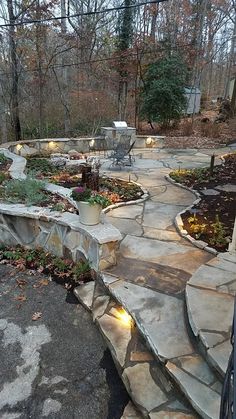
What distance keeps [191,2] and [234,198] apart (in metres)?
14.0

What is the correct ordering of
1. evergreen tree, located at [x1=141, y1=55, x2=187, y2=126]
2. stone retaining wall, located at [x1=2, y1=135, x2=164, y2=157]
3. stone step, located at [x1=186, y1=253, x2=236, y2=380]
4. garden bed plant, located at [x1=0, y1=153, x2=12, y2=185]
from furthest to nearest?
evergreen tree, located at [x1=141, y1=55, x2=187, y2=126], stone retaining wall, located at [x1=2, y1=135, x2=164, y2=157], garden bed plant, located at [x1=0, y1=153, x2=12, y2=185], stone step, located at [x1=186, y1=253, x2=236, y2=380]

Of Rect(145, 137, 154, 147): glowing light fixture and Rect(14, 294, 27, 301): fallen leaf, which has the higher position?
Rect(145, 137, 154, 147): glowing light fixture

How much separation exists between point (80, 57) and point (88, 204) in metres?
11.2

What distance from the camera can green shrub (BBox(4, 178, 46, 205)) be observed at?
4062 mm

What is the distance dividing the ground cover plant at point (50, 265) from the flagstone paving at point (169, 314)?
37 cm

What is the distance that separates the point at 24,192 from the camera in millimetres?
4211

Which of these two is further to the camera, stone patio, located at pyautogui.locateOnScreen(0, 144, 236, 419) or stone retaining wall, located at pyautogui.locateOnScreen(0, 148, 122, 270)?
stone retaining wall, located at pyautogui.locateOnScreen(0, 148, 122, 270)

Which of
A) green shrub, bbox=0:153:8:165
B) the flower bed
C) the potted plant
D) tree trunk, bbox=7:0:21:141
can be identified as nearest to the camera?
the potted plant

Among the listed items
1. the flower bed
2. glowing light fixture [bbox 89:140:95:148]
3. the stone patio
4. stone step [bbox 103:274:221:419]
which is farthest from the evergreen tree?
stone step [bbox 103:274:221:419]

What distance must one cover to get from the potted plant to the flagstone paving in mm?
490

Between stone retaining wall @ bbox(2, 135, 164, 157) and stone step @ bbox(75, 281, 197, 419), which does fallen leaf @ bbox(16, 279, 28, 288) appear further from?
stone retaining wall @ bbox(2, 135, 164, 157)

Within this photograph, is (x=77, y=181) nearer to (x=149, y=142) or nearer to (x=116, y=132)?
(x=116, y=132)

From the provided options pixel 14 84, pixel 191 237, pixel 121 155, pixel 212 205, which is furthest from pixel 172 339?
pixel 14 84

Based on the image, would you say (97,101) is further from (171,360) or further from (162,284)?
(171,360)
